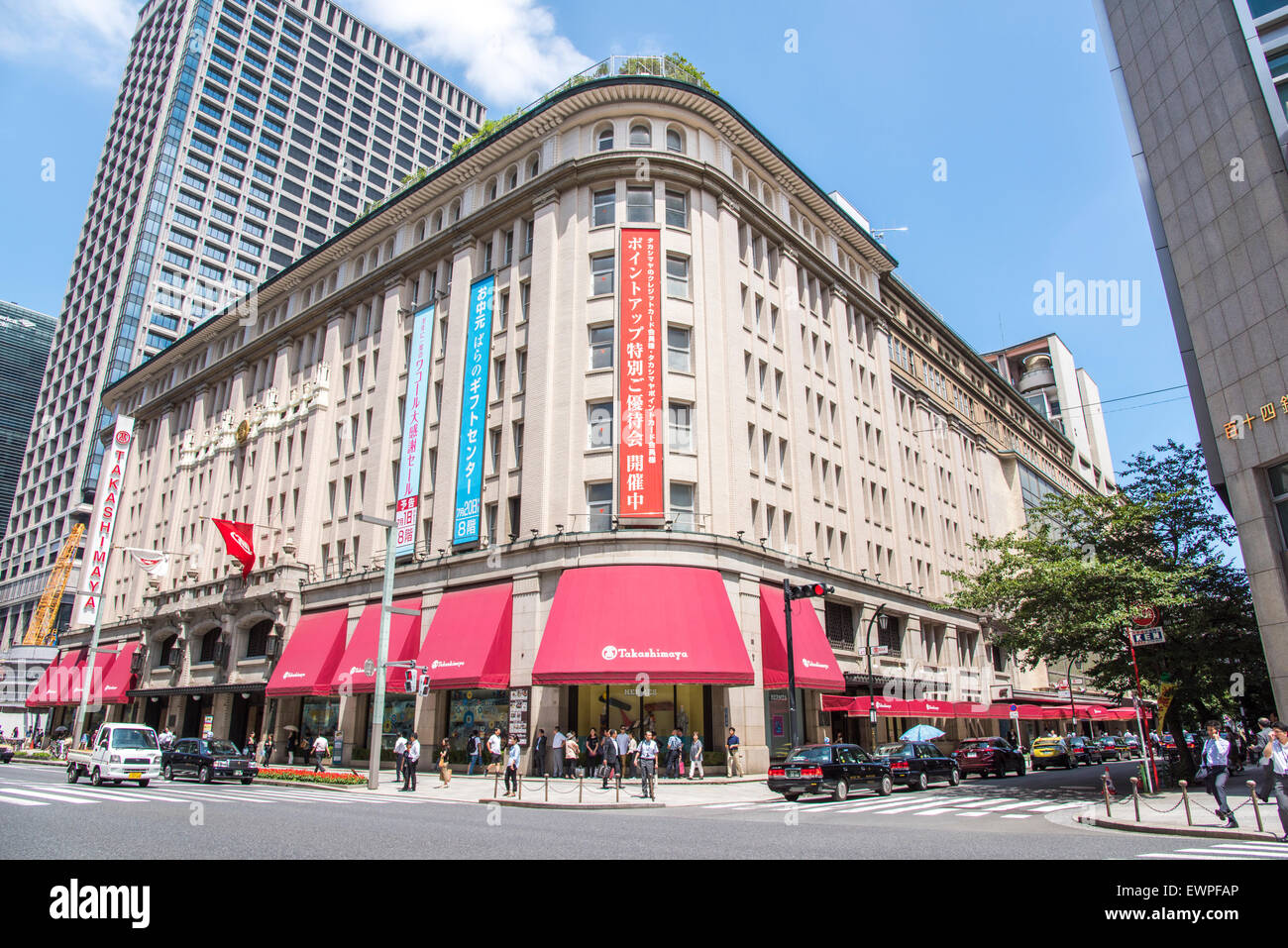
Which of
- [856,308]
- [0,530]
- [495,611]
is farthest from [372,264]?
[0,530]

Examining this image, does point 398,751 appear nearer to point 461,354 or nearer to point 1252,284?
point 461,354

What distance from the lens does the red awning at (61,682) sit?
53.4 m

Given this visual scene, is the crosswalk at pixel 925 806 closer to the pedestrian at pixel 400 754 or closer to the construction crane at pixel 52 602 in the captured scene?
the pedestrian at pixel 400 754

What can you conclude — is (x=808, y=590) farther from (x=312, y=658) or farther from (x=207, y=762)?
(x=312, y=658)

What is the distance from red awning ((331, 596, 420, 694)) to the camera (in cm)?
3391

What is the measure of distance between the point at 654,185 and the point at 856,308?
687 inches

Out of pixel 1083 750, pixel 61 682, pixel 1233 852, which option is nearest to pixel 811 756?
pixel 1233 852

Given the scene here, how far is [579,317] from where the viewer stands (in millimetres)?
33844

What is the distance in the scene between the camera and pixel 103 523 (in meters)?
56.8

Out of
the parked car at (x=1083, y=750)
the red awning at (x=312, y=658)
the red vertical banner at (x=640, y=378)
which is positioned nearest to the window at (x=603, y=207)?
the red vertical banner at (x=640, y=378)

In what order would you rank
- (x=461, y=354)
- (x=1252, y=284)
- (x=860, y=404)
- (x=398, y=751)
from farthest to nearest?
(x=860, y=404) → (x=461, y=354) → (x=398, y=751) → (x=1252, y=284)

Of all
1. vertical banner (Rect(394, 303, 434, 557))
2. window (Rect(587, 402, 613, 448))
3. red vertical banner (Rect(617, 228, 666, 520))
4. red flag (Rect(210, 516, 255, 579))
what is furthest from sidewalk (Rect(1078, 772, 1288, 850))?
red flag (Rect(210, 516, 255, 579))

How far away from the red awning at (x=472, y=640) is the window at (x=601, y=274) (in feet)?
43.6
